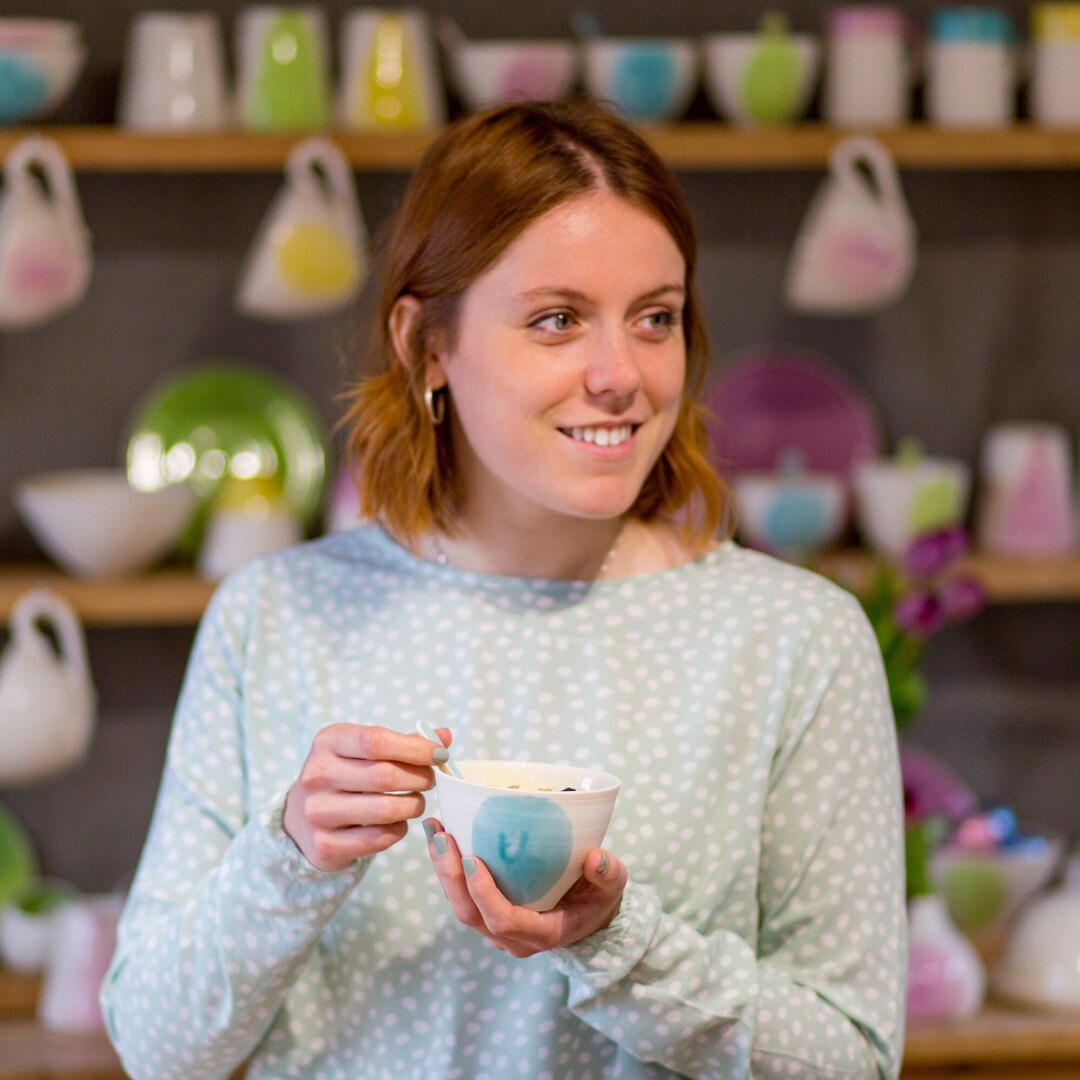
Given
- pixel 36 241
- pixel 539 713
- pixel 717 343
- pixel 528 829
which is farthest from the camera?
pixel 717 343

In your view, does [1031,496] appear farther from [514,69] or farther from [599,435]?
[599,435]

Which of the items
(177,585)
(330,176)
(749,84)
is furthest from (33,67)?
(749,84)

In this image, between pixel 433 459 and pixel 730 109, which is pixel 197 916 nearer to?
pixel 433 459

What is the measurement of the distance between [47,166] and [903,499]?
122 centimetres

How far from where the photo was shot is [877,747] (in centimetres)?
118

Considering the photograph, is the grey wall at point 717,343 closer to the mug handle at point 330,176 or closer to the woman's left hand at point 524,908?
the mug handle at point 330,176

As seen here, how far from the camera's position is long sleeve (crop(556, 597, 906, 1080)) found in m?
1.05

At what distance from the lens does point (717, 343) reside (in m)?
2.47

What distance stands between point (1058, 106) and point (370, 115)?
948 millimetres

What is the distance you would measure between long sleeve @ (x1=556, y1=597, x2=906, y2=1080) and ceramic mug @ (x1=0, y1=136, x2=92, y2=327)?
49.8 inches

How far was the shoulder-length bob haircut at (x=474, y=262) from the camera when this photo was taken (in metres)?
1.17

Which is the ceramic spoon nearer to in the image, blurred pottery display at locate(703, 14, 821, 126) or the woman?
the woman

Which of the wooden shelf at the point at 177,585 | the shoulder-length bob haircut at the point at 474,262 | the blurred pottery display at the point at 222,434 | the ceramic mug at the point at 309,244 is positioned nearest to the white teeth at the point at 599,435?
the shoulder-length bob haircut at the point at 474,262

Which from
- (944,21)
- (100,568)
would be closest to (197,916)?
(100,568)
